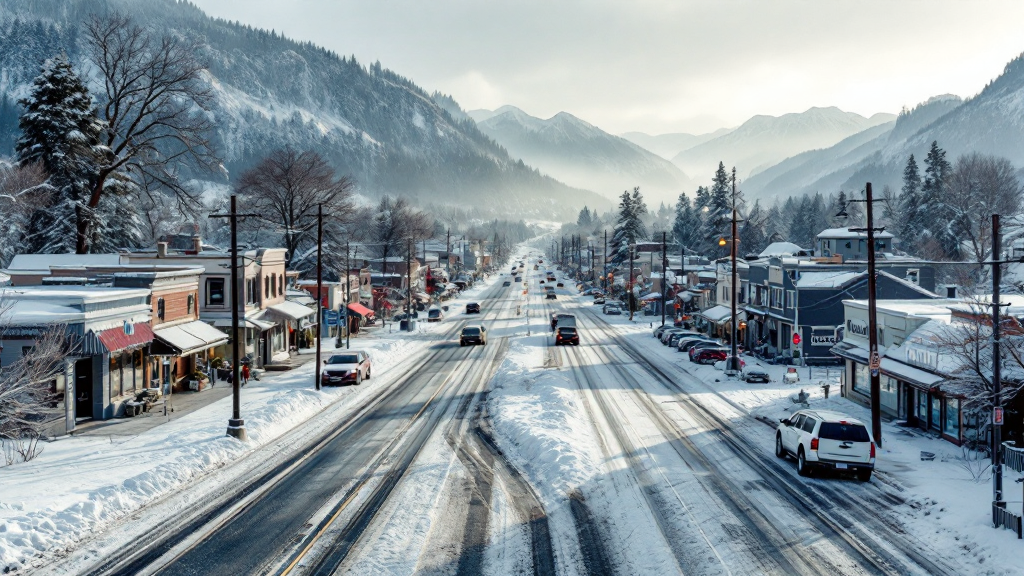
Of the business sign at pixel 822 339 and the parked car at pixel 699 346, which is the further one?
the business sign at pixel 822 339

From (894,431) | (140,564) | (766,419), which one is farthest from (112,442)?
(894,431)

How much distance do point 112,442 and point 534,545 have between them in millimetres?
16999

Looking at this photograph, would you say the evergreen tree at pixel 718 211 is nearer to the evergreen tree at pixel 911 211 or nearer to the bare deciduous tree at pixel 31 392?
the evergreen tree at pixel 911 211

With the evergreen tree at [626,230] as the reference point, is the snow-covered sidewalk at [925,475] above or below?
below

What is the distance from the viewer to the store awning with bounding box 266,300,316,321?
162 feet

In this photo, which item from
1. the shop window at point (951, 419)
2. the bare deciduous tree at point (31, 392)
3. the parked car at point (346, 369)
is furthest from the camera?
the parked car at point (346, 369)

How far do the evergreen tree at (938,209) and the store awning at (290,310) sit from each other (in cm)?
8757

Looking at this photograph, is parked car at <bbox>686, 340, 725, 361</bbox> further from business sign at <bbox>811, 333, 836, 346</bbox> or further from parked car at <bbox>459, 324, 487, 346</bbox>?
parked car at <bbox>459, 324, 487, 346</bbox>

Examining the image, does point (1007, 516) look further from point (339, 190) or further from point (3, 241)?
point (3, 241)

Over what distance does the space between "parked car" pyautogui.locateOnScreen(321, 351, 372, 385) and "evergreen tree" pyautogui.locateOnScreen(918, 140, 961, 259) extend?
8962 cm

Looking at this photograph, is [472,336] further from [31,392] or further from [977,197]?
[977,197]

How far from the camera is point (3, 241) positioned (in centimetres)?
7469

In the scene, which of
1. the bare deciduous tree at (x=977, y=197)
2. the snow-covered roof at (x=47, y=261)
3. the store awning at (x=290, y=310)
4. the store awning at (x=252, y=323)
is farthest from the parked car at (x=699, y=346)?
the bare deciduous tree at (x=977, y=197)

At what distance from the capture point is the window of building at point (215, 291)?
4459cm
